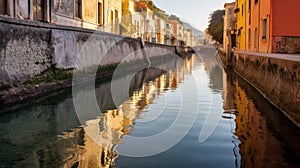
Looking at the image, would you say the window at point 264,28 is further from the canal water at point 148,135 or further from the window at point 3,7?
the window at point 3,7

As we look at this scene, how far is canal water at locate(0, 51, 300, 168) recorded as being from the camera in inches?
177

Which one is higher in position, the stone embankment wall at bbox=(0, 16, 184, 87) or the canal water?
the stone embankment wall at bbox=(0, 16, 184, 87)

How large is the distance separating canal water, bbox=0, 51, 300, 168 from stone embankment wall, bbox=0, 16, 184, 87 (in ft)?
2.87

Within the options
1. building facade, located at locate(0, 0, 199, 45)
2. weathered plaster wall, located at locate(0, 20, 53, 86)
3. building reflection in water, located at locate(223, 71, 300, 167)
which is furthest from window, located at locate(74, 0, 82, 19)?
building reflection in water, located at locate(223, 71, 300, 167)

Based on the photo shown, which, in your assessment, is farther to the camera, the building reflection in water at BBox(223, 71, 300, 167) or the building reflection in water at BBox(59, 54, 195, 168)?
the building reflection in water at BBox(223, 71, 300, 167)

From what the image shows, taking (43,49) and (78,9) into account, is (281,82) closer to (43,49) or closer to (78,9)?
(43,49)

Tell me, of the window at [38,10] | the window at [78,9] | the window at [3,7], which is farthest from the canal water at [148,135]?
the window at [78,9]

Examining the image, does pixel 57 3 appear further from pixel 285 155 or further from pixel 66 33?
pixel 285 155

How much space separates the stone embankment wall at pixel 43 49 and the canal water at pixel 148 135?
2.87ft

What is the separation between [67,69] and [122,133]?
6.35 metres

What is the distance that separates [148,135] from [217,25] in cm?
5517

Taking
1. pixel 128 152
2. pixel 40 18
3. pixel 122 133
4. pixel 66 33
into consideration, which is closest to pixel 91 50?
pixel 66 33

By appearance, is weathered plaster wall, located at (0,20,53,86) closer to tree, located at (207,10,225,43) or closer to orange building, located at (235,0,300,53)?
orange building, located at (235,0,300,53)

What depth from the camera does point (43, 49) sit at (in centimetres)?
1016
